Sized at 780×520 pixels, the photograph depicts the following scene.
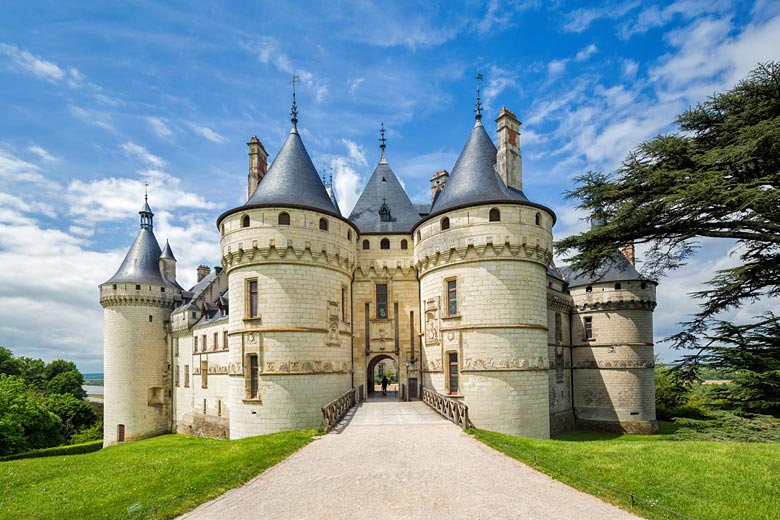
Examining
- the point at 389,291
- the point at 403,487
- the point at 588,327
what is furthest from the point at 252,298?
the point at 588,327

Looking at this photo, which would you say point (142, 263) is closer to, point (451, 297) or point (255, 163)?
point (255, 163)

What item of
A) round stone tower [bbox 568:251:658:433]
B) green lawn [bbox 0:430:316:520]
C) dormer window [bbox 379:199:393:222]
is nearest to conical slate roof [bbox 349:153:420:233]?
dormer window [bbox 379:199:393:222]

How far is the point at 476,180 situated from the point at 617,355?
20.5 meters

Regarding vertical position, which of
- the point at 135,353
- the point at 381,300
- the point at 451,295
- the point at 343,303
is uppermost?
the point at 451,295

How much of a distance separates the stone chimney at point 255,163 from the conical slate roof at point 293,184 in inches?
119

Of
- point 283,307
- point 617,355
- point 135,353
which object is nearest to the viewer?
point 283,307

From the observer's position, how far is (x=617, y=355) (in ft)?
114

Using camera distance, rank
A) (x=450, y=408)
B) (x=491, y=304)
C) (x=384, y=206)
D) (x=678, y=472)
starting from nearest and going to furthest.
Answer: (x=678, y=472), (x=450, y=408), (x=491, y=304), (x=384, y=206)

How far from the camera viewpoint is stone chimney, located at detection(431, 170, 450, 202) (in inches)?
1207

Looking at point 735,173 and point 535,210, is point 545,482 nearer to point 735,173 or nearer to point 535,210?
point 735,173

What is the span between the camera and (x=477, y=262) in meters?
21.5

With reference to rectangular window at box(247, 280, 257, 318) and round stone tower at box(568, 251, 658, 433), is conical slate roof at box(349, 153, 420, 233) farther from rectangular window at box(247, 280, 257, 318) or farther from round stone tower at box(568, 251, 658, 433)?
round stone tower at box(568, 251, 658, 433)

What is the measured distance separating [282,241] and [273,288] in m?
2.16

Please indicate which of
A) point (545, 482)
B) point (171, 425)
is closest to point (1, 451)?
point (171, 425)
